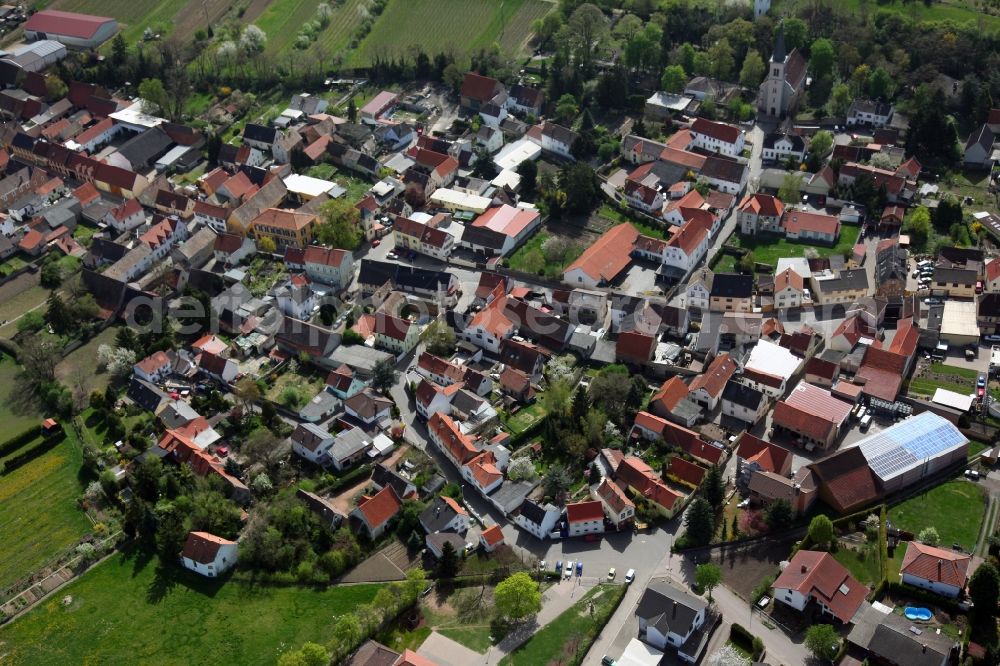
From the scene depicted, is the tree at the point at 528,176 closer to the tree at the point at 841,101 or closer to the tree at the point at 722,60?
the tree at the point at 722,60

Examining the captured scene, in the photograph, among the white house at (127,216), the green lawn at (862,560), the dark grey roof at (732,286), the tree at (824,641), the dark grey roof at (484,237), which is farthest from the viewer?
the white house at (127,216)

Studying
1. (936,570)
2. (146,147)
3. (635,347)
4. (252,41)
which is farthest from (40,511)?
(252,41)

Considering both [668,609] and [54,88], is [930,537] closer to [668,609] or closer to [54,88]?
[668,609]

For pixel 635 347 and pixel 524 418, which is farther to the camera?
pixel 635 347

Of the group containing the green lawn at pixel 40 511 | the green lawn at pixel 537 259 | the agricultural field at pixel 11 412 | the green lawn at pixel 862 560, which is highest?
the green lawn at pixel 537 259

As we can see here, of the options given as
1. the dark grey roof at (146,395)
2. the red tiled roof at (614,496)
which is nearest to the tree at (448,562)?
the red tiled roof at (614,496)

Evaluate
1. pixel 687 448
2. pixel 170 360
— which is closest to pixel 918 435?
pixel 687 448

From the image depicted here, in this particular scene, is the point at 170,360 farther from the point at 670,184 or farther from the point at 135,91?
the point at 135,91
